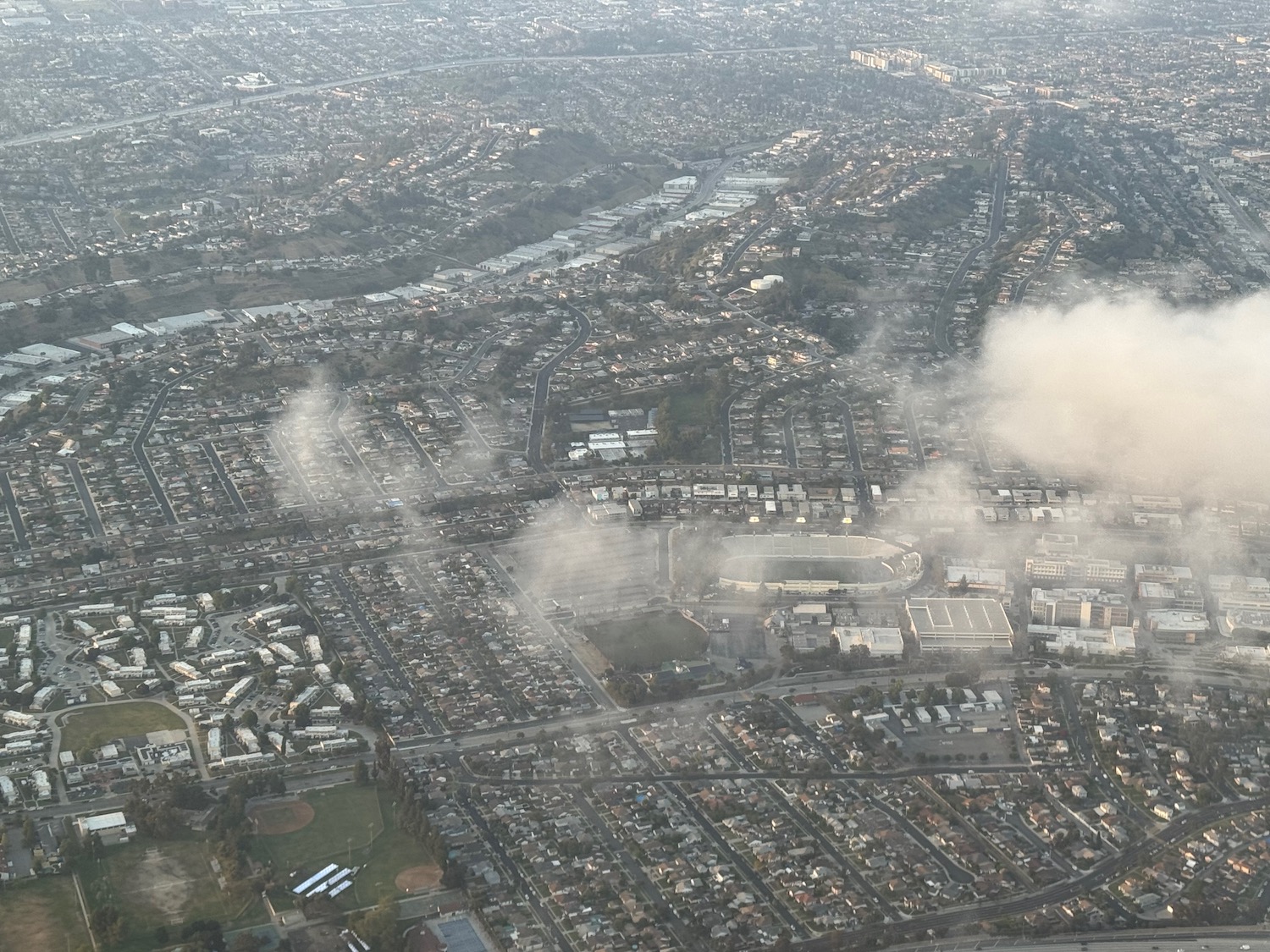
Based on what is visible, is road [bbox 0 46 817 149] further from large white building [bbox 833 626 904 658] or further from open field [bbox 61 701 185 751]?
large white building [bbox 833 626 904 658]

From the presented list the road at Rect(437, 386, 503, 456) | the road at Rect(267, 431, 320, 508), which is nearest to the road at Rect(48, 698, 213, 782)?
the road at Rect(267, 431, 320, 508)

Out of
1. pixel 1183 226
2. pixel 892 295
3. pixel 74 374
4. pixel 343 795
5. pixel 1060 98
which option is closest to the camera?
pixel 343 795

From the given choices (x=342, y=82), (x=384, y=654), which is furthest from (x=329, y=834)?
(x=342, y=82)

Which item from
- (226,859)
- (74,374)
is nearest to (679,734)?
(226,859)

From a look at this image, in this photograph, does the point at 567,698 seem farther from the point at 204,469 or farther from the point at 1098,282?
the point at 1098,282

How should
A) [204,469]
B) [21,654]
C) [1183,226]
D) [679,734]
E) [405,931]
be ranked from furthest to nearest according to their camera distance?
1. [1183,226]
2. [204,469]
3. [21,654]
4. [679,734]
5. [405,931]

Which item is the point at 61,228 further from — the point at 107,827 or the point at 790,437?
the point at 107,827

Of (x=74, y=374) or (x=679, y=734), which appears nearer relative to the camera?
(x=679, y=734)
